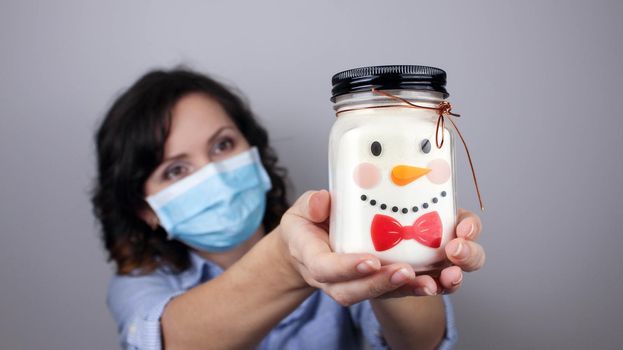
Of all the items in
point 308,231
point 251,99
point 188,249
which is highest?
point 251,99

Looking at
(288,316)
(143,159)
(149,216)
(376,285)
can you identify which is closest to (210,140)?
(143,159)

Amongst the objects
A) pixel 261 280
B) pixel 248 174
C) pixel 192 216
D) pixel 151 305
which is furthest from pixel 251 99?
pixel 261 280

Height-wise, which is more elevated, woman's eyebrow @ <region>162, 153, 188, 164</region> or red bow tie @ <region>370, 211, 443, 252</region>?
red bow tie @ <region>370, 211, 443, 252</region>

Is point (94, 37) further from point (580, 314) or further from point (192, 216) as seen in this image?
point (580, 314)

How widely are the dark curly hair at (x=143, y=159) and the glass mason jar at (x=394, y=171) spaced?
750 millimetres

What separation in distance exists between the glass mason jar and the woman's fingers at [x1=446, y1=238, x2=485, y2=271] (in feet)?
0.08

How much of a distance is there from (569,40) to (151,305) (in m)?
1.17

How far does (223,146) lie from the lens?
126 centimetres

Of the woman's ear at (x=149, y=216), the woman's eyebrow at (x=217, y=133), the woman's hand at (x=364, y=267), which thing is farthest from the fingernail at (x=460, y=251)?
the woman's ear at (x=149, y=216)

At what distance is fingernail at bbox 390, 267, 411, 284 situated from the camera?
0.48m

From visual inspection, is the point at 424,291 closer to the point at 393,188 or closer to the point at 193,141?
the point at 393,188

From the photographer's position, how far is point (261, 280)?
2.50ft

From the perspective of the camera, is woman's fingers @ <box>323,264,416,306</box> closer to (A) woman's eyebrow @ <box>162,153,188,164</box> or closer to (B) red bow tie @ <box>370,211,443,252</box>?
(B) red bow tie @ <box>370,211,443,252</box>

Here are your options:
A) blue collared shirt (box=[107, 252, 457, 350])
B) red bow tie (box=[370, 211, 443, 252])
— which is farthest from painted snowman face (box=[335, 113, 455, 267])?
blue collared shirt (box=[107, 252, 457, 350])
